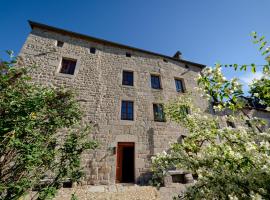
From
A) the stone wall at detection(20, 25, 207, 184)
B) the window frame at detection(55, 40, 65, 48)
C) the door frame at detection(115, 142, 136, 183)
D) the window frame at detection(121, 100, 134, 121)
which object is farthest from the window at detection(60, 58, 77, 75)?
the door frame at detection(115, 142, 136, 183)

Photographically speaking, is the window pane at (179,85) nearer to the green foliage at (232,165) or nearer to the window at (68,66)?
the window at (68,66)

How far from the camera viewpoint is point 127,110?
814 centimetres

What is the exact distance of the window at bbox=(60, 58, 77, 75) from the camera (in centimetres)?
814

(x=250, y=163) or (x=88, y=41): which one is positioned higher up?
(x=88, y=41)

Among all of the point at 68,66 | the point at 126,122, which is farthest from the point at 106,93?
Result: the point at 68,66

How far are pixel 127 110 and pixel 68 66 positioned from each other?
4.65 m

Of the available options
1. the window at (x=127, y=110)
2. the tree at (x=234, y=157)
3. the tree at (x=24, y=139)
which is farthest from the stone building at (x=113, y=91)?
the tree at (x=234, y=157)

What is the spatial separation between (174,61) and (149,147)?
7.55 m

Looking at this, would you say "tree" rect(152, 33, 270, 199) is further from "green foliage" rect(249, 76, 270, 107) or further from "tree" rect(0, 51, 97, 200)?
"tree" rect(0, 51, 97, 200)

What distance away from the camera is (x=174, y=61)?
11258 mm

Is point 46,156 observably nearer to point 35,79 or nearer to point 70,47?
point 35,79

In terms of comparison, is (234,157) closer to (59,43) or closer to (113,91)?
(113,91)

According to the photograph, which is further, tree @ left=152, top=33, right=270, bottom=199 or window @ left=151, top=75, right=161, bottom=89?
window @ left=151, top=75, right=161, bottom=89

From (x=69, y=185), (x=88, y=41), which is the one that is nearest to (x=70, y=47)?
(x=88, y=41)
